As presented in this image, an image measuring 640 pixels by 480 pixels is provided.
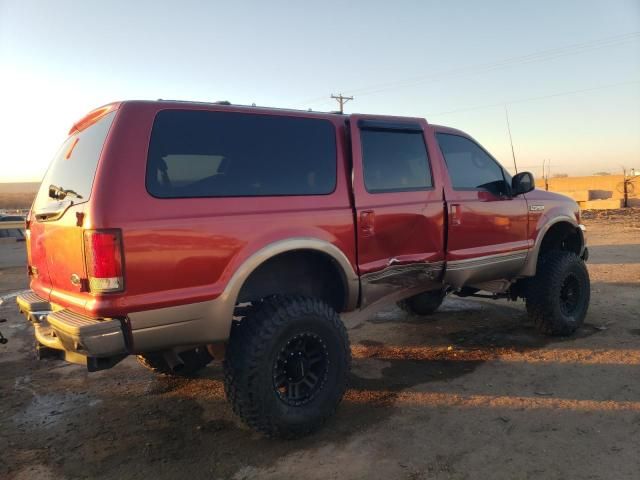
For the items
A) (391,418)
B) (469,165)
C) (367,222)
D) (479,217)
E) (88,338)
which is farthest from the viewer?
(469,165)

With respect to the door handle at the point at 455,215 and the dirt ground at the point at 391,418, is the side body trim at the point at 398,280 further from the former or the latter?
the dirt ground at the point at 391,418

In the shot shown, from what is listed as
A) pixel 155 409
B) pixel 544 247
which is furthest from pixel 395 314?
pixel 155 409

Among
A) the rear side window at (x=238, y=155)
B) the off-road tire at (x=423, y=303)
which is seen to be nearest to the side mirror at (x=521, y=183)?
the off-road tire at (x=423, y=303)

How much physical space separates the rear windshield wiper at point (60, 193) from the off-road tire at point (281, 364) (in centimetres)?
129

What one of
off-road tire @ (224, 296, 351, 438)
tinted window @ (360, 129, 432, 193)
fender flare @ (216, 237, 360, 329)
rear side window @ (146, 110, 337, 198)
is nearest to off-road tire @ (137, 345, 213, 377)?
off-road tire @ (224, 296, 351, 438)

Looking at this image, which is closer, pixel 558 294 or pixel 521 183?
pixel 521 183

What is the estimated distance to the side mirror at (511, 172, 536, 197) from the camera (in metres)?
4.66

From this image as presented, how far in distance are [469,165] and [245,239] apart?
2.66m

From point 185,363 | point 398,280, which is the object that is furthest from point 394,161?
point 185,363

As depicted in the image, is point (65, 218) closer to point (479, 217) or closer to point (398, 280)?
point (398, 280)

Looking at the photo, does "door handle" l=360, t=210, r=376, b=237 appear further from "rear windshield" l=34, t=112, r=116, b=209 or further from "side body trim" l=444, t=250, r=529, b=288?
"rear windshield" l=34, t=112, r=116, b=209

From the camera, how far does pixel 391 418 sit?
3.33 metres

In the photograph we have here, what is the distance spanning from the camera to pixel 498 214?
4.58m

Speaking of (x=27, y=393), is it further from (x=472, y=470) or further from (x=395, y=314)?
(x=395, y=314)
